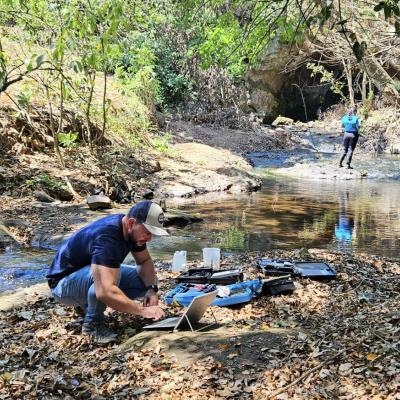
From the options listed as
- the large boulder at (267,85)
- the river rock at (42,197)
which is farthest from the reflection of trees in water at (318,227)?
the large boulder at (267,85)

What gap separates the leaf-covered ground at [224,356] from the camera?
9.68 ft

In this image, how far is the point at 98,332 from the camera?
3826 mm

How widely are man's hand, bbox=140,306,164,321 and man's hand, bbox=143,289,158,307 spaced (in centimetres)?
9

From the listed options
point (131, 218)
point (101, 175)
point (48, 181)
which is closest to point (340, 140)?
point (101, 175)

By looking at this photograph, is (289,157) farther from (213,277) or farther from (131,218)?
(131,218)

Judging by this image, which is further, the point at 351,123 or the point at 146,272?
the point at 351,123

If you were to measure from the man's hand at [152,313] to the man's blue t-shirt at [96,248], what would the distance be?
40 centimetres

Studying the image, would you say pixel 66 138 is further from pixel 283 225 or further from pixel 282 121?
pixel 282 121

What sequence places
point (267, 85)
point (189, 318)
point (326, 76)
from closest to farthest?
point (189, 318), point (326, 76), point (267, 85)

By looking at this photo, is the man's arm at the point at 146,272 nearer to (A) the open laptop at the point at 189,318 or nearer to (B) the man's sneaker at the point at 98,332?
(A) the open laptop at the point at 189,318

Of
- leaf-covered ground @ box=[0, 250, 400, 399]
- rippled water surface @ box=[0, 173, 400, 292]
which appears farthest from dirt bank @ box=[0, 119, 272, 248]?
leaf-covered ground @ box=[0, 250, 400, 399]

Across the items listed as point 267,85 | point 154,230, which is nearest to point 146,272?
point 154,230

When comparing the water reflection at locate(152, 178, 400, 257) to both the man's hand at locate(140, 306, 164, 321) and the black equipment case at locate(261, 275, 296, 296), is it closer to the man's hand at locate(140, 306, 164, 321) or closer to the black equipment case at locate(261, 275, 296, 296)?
the black equipment case at locate(261, 275, 296, 296)

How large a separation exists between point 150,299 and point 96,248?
688 mm
